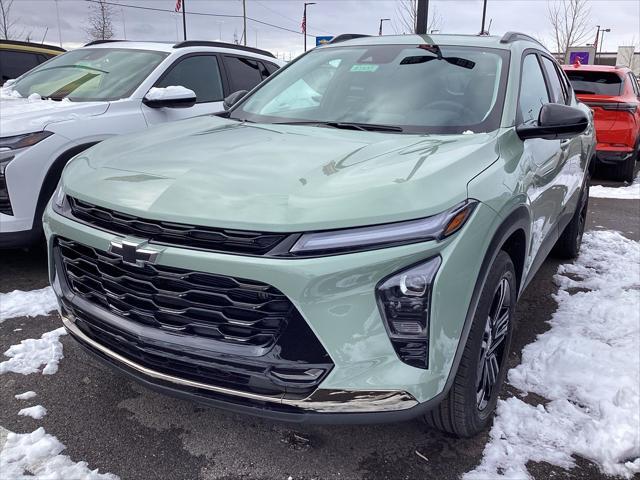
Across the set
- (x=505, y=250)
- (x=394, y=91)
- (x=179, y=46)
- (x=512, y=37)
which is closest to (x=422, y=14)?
(x=179, y=46)

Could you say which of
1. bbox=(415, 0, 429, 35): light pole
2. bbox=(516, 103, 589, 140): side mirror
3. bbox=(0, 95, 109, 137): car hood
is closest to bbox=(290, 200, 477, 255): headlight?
bbox=(516, 103, 589, 140): side mirror

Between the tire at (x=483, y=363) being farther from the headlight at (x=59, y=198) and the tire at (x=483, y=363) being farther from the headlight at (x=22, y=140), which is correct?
the headlight at (x=22, y=140)

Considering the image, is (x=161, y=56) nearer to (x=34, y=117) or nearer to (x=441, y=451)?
(x=34, y=117)

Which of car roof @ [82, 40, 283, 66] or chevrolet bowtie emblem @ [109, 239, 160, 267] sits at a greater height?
car roof @ [82, 40, 283, 66]

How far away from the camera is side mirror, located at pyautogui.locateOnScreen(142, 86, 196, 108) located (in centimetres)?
438

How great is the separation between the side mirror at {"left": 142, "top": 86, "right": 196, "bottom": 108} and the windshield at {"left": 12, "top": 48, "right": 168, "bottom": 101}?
326 millimetres

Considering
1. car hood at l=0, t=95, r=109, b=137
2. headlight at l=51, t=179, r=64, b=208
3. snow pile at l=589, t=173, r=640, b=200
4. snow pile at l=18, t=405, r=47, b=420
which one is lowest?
snow pile at l=589, t=173, r=640, b=200

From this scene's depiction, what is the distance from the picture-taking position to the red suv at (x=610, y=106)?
8156 mm

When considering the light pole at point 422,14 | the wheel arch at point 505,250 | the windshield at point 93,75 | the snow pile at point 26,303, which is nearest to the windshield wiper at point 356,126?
the wheel arch at point 505,250

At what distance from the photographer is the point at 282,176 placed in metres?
2.04

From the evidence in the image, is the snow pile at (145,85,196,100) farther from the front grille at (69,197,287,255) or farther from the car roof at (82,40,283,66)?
the front grille at (69,197,287,255)

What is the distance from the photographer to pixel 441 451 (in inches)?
93.0

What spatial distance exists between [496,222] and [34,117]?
132 inches

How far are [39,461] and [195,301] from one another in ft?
3.33
